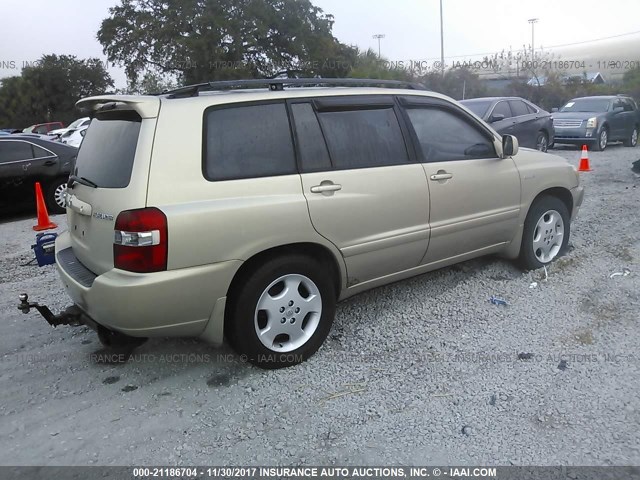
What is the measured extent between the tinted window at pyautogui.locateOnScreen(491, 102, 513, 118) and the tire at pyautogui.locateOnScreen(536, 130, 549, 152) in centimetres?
121

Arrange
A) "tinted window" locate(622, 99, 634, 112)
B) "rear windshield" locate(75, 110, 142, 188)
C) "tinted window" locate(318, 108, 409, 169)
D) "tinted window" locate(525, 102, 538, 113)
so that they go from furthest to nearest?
"tinted window" locate(622, 99, 634, 112) → "tinted window" locate(525, 102, 538, 113) → "tinted window" locate(318, 108, 409, 169) → "rear windshield" locate(75, 110, 142, 188)

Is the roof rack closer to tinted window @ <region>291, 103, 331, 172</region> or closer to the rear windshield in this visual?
tinted window @ <region>291, 103, 331, 172</region>

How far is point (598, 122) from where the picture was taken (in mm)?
14586

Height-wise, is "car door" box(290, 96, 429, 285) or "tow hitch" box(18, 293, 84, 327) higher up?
"car door" box(290, 96, 429, 285)

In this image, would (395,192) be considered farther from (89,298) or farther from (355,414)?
(89,298)

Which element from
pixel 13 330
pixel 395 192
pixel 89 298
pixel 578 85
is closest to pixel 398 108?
pixel 395 192

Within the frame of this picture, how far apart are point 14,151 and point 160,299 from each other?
23.3 feet

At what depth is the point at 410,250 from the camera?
407 cm

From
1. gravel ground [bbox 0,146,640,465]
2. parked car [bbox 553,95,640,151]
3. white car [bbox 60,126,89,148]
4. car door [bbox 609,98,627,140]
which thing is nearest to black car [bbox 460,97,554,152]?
parked car [bbox 553,95,640,151]

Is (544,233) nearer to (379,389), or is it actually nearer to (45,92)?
(379,389)

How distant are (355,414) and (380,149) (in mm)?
1820

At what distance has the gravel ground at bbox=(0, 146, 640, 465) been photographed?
2.82m

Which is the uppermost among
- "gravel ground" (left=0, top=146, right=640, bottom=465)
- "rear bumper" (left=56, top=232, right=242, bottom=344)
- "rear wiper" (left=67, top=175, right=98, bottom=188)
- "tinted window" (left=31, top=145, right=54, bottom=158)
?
"tinted window" (left=31, top=145, right=54, bottom=158)

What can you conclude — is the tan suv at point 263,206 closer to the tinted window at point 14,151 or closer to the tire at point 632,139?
the tinted window at point 14,151
